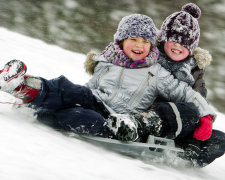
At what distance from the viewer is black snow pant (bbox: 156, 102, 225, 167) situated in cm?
Answer: 192

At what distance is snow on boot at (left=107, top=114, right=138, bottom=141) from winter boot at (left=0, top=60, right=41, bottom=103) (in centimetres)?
41

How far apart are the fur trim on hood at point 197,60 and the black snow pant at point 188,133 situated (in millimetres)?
Result: 503

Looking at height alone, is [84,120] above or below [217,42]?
below

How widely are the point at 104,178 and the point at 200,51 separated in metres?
1.45

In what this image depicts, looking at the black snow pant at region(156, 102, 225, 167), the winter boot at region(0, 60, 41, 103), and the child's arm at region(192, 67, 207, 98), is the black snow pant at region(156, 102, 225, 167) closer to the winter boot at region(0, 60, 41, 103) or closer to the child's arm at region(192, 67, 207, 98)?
the child's arm at region(192, 67, 207, 98)

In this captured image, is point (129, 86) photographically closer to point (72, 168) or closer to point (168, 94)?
point (168, 94)

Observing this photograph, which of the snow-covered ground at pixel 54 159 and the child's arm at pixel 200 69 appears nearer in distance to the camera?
the snow-covered ground at pixel 54 159

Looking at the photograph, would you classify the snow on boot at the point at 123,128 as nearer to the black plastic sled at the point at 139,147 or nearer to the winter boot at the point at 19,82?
the black plastic sled at the point at 139,147

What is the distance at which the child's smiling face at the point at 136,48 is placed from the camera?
215 cm

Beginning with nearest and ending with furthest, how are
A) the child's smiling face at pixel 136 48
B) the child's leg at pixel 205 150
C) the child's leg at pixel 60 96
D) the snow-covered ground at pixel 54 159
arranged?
1. the snow-covered ground at pixel 54 159
2. the child's leg at pixel 60 96
3. the child's leg at pixel 205 150
4. the child's smiling face at pixel 136 48

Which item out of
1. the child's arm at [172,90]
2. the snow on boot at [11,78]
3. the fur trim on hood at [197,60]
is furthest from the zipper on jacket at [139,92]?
the snow on boot at [11,78]

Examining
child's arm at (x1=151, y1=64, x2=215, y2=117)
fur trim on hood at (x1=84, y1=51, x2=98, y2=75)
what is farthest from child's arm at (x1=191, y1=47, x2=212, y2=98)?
fur trim on hood at (x1=84, y1=51, x2=98, y2=75)

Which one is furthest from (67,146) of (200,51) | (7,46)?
(7,46)

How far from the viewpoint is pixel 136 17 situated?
2.23 m
